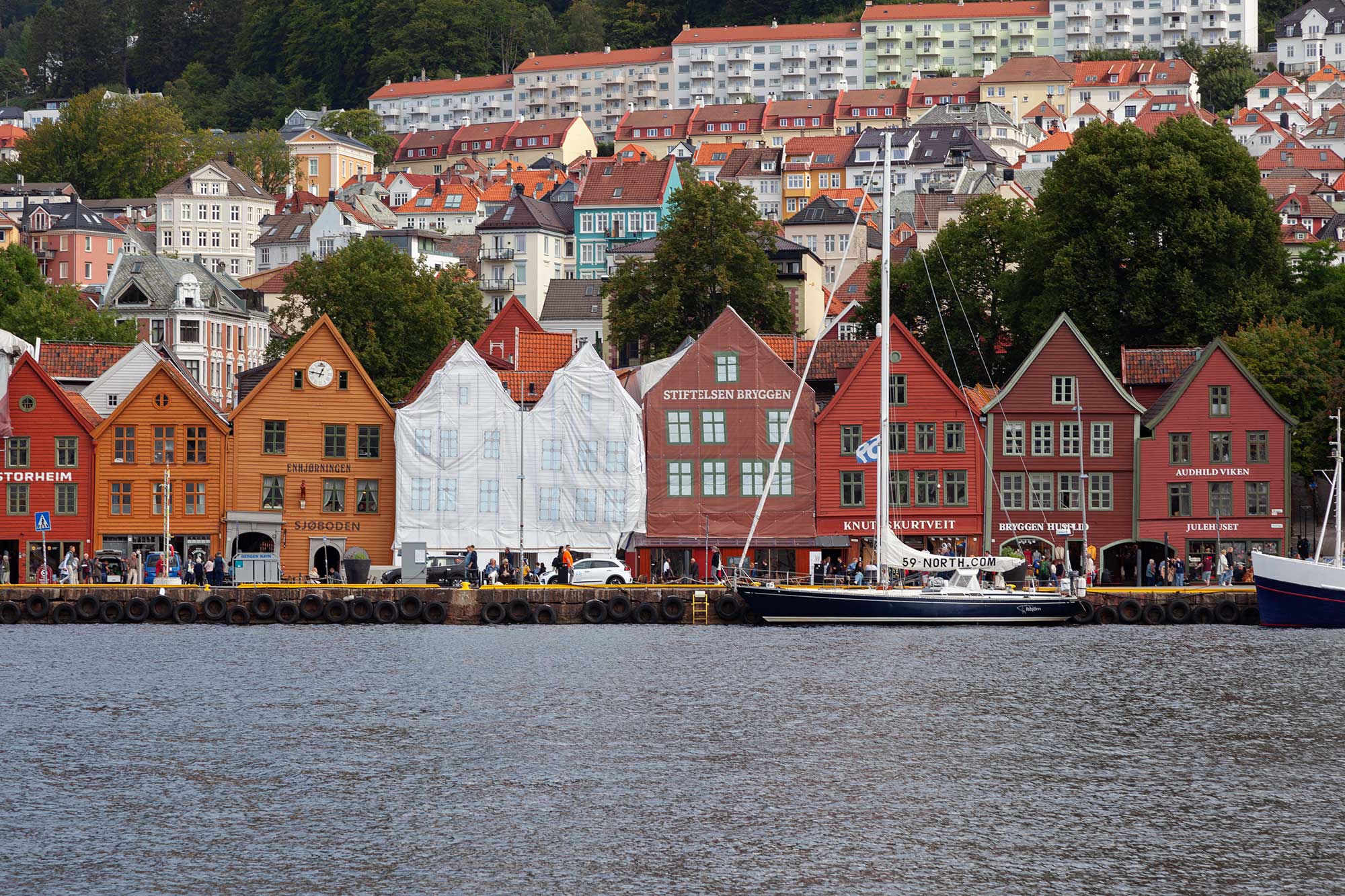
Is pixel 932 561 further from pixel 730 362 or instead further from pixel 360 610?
pixel 360 610

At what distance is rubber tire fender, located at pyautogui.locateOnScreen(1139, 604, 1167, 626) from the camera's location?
7106 cm

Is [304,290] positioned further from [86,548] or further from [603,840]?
[603,840]

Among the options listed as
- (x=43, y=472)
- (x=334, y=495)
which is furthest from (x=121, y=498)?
(x=334, y=495)

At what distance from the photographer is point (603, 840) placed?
35.6 meters

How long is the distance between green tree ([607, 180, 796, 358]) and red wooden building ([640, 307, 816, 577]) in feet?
51.2

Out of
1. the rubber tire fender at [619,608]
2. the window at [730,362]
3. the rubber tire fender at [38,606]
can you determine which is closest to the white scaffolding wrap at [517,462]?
the window at [730,362]

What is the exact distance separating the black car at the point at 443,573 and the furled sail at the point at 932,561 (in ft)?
50.4

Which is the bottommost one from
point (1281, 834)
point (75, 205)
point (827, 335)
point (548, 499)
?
point (1281, 834)

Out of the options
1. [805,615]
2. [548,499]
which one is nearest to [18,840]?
[805,615]

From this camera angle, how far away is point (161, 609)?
72438mm

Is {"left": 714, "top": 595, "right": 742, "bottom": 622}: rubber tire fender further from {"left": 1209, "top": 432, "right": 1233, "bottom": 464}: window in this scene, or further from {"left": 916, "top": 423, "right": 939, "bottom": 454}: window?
{"left": 1209, "top": 432, "right": 1233, "bottom": 464}: window

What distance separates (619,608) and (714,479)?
14009mm

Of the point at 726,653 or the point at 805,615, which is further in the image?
the point at 805,615

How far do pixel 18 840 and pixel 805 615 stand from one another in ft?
125
